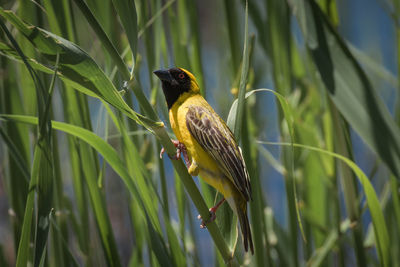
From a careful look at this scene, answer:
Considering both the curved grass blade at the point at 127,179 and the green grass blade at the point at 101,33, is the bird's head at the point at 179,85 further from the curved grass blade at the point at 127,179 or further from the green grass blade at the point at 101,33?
the green grass blade at the point at 101,33

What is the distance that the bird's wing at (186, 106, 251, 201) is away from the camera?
Answer: 1.25m

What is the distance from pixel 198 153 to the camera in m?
1.36

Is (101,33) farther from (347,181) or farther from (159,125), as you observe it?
(347,181)

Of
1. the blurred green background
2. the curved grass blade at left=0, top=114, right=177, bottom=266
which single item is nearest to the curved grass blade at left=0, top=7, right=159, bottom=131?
the blurred green background

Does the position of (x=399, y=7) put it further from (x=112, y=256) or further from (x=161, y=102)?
(x=112, y=256)

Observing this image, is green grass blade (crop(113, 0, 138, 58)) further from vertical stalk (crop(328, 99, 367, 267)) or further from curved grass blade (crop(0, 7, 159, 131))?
vertical stalk (crop(328, 99, 367, 267))

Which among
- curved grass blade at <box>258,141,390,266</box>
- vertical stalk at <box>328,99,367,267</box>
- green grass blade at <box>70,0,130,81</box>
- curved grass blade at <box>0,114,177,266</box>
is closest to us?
green grass blade at <box>70,0,130,81</box>

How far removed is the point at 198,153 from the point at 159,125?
0.44 m

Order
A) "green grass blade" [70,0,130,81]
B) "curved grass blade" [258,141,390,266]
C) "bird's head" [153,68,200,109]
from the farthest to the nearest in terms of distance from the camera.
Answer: "bird's head" [153,68,200,109] → "curved grass blade" [258,141,390,266] → "green grass blade" [70,0,130,81]

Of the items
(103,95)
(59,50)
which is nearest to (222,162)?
(103,95)

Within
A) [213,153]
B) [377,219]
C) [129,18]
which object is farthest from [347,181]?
[129,18]

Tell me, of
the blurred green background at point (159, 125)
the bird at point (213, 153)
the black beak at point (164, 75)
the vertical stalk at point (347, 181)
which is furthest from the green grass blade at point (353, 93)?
the black beak at point (164, 75)

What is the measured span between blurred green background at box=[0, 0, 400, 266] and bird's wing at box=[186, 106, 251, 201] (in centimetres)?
4

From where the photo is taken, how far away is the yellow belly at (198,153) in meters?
1.28
